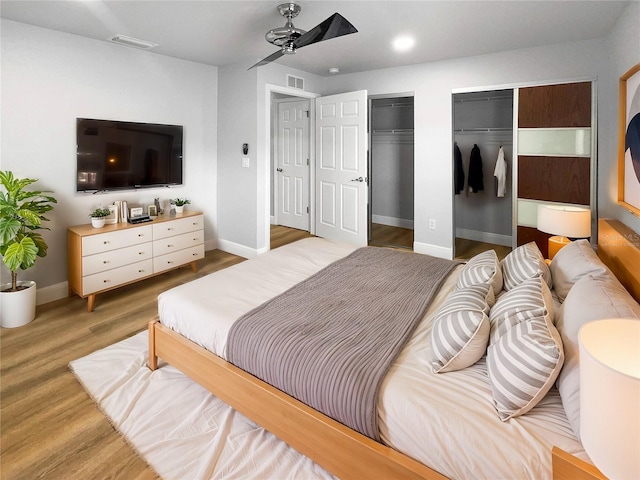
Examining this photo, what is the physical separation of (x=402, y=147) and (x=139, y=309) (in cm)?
458

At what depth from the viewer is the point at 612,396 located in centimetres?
72

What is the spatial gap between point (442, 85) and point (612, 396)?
4.34 m

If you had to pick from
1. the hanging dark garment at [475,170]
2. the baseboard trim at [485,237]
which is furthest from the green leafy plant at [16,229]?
the baseboard trim at [485,237]

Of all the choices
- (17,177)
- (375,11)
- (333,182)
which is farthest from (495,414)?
(333,182)

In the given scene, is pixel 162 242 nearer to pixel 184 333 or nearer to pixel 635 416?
pixel 184 333

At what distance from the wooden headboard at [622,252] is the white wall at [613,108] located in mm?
192

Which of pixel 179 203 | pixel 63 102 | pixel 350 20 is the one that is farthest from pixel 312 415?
pixel 63 102

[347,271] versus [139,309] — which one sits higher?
[347,271]

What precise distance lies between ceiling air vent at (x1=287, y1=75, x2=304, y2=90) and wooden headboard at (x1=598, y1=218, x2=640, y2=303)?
3.70 m

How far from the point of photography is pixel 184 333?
81.7 inches

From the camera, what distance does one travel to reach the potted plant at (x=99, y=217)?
351cm

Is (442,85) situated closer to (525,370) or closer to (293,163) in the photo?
(293,163)

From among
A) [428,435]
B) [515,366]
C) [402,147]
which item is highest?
[402,147]

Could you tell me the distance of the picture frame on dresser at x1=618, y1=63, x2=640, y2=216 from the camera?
226cm
